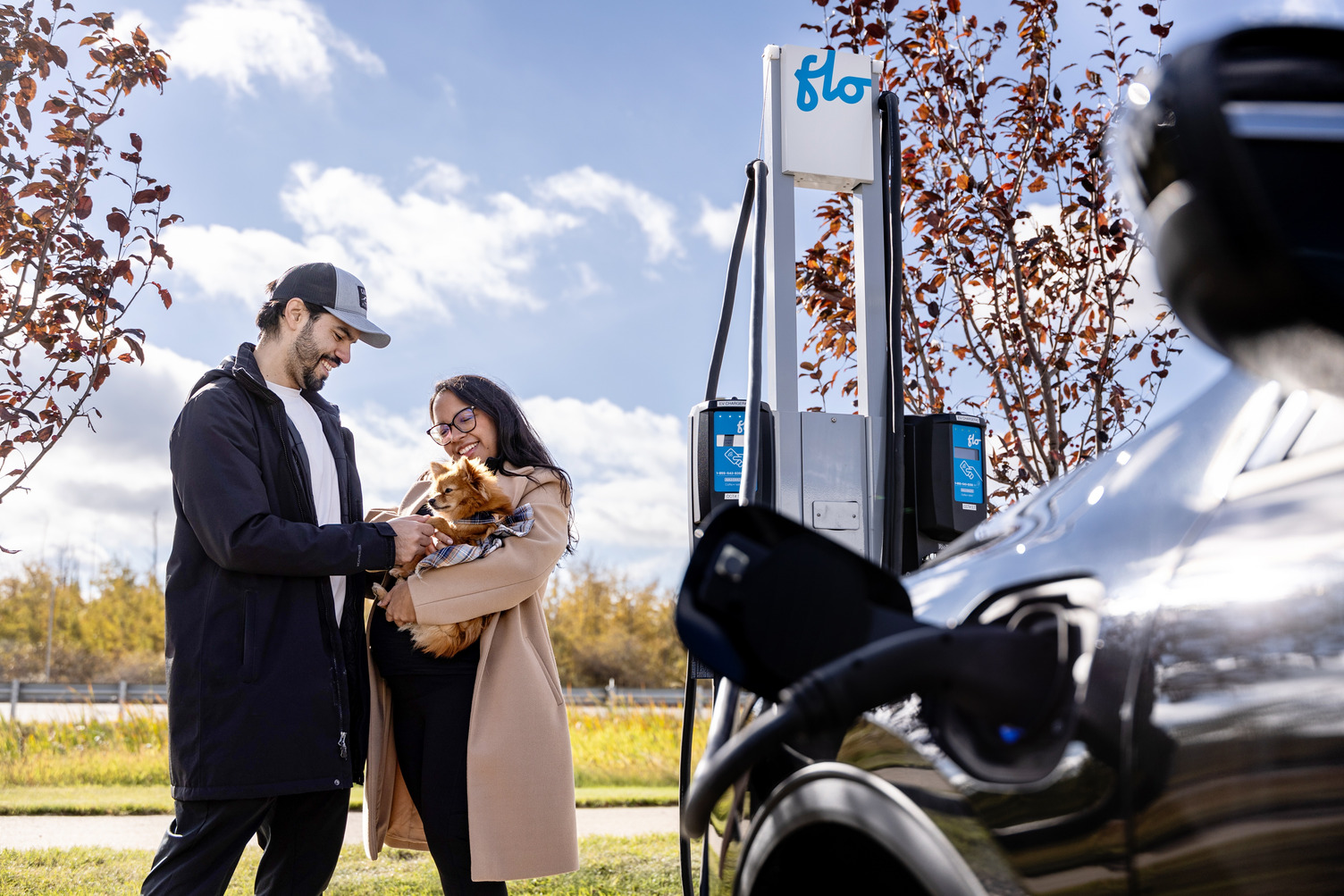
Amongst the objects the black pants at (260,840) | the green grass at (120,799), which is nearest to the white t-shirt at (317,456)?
the black pants at (260,840)

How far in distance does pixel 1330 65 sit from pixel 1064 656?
553 millimetres

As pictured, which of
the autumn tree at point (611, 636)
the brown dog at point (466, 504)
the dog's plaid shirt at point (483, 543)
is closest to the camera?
the dog's plaid shirt at point (483, 543)

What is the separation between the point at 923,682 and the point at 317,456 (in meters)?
2.93

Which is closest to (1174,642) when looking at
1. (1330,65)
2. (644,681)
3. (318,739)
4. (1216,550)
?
(1216,550)

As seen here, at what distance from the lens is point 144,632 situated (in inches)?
1427

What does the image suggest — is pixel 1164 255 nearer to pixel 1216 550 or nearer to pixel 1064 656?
pixel 1216 550

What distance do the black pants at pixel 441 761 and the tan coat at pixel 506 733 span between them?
0.18ft

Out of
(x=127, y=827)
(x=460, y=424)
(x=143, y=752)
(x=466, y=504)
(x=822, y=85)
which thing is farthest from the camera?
(x=143, y=752)

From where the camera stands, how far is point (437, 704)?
325 centimetres

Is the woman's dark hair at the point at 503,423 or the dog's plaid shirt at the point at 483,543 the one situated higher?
the woman's dark hair at the point at 503,423

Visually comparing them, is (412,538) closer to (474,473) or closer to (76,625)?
(474,473)

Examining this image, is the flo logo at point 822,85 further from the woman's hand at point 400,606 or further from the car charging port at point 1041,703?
the car charging port at point 1041,703

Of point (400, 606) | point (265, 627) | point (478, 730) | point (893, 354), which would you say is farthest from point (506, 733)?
point (893, 354)

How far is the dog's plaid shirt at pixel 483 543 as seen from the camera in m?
3.28
